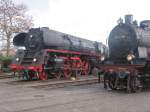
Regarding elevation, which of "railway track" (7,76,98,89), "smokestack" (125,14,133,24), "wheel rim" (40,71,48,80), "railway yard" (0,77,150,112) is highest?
"smokestack" (125,14,133,24)

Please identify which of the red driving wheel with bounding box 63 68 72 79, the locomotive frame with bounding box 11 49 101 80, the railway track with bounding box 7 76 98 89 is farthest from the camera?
the red driving wheel with bounding box 63 68 72 79

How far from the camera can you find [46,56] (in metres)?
16.8

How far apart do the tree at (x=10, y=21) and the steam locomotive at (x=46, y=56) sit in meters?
12.3

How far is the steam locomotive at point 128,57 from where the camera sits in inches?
459

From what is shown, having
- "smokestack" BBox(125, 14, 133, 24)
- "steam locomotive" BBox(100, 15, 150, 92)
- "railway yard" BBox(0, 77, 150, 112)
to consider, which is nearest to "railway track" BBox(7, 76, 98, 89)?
"steam locomotive" BBox(100, 15, 150, 92)

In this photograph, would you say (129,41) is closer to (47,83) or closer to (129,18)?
(129,18)

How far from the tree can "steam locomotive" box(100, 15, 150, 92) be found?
19.2m

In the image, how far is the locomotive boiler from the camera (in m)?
12.2

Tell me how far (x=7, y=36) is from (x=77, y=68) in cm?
1352

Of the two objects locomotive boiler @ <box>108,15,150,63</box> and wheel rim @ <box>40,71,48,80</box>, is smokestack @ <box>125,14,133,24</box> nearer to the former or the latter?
locomotive boiler @ <box>108,15,150,63</box>

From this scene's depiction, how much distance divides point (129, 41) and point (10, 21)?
71.4 feet

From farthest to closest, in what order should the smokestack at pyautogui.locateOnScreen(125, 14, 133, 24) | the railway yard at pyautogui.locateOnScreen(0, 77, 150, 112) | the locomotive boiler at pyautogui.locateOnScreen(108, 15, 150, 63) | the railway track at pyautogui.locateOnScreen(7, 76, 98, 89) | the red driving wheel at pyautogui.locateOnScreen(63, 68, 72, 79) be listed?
the red driving wheel at pyautogui.locateOnScreen(63, 68, 72, 79), the railway track at pyautogui.locateOnScreen(7, 76, 98, 89), the smokestack at pyautogui.locateOnScreen(125, 14, 133, 24), the locomotive boiler at pyautogui.locateOnScreen(108, 15, 150, 63), the railway yard at pyautogui.locateOnScreen(0, 77, 150, 112)

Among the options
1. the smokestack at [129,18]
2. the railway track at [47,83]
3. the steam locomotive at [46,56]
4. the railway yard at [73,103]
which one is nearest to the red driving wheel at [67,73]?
the steam locomotive at [46,56]

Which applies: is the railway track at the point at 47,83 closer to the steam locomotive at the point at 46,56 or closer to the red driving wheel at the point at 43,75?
the steam locomotive at the point at 46,56
